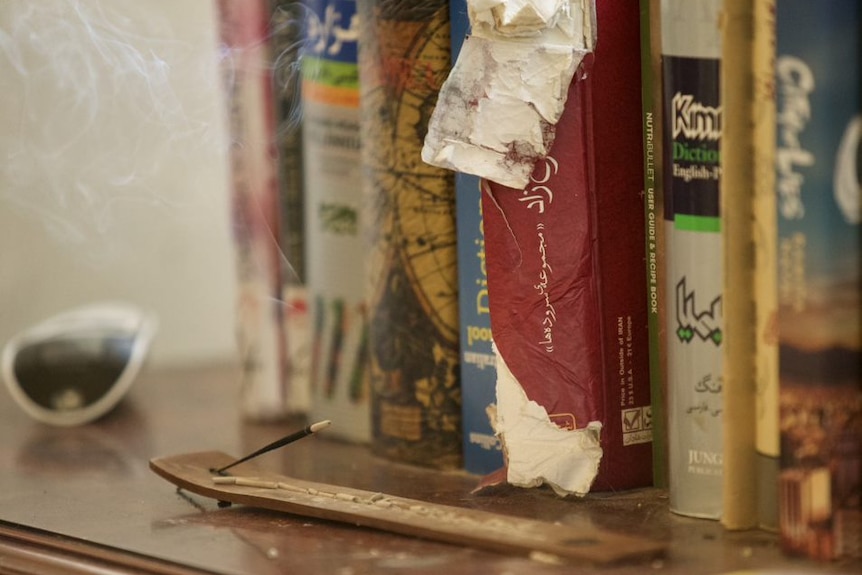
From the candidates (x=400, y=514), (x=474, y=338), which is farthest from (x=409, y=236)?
(x=400, y=514)

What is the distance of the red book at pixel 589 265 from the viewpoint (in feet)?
1.87

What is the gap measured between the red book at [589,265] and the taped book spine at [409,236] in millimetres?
65

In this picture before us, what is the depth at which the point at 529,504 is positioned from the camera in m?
0.58

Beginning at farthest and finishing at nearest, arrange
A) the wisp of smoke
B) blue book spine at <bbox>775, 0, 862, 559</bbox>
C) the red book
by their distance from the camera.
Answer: the wisp of smoke → the red book → blue book spine at <bbox>775, 0, 862, 559</bbox>

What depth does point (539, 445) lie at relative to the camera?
588mm

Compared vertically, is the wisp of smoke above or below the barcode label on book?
above

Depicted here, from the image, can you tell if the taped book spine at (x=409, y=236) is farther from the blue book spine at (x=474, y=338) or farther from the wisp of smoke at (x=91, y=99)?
the wisp of smoke at (x=91, y=99)

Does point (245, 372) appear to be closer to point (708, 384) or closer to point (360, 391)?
point (360, 391)

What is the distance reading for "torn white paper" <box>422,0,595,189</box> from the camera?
0.56 meters

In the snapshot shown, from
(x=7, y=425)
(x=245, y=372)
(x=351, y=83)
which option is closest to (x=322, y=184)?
(x=351, y=83)

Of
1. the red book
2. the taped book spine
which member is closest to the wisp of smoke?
the taped book spine

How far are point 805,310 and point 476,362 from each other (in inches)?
8.2

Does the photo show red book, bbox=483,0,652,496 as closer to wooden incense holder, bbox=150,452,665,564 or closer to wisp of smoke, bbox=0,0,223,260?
wooden incense holder, bbox=150,452,665,564

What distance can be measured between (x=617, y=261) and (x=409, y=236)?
0.13 metres
